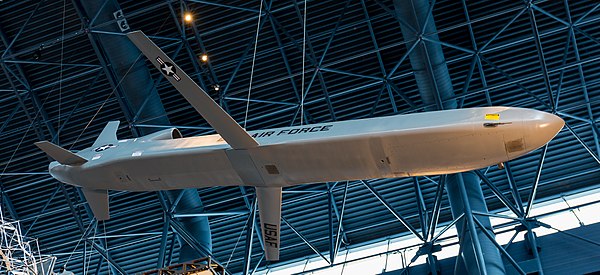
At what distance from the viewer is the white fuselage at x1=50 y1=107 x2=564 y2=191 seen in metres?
15.1

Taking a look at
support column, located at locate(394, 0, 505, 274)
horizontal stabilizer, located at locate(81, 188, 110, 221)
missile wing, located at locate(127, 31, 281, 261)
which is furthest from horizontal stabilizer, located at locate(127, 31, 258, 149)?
support column, located at locate(394, 0, 505, 274)

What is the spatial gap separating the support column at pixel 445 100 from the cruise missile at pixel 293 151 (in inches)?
284

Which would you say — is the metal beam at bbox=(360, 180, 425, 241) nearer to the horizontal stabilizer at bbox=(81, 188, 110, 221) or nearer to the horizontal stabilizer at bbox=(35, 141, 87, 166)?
the horizontal stabilizer at bbox=(81, 188, 110, 221)

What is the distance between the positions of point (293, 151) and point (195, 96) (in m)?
2.50

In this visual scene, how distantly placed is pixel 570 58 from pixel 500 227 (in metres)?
6.37

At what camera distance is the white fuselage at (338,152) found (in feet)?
49.5

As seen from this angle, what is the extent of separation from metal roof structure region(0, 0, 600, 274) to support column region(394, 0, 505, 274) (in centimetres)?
41

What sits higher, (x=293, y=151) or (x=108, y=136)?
(x=108, y=136)

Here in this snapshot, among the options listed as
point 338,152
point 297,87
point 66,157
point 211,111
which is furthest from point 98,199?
point 297,87

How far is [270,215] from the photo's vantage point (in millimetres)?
18641

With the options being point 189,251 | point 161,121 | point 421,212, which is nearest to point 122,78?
point 161,121

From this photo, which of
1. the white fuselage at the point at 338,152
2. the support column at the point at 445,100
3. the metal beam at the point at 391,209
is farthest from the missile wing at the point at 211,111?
the metal beam at the point at 391,209

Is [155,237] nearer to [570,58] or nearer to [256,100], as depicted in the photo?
[256,100]

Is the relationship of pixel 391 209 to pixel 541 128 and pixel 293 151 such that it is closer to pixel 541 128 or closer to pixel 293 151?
pixel 293 151
